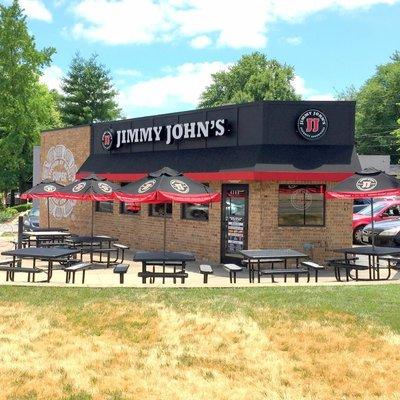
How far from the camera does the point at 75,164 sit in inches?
989

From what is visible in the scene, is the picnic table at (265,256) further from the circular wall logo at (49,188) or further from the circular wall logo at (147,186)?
the circular wall logo at (49,188)

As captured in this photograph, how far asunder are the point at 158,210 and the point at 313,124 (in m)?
6.66

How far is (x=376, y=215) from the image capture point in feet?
76.8

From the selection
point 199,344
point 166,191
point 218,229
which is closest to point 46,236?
point 218,229

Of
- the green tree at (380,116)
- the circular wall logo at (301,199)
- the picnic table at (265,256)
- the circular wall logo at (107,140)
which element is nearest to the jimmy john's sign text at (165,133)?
the circular wall logo at (107,140)

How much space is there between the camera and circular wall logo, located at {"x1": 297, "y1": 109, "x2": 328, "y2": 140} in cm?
A: 1652

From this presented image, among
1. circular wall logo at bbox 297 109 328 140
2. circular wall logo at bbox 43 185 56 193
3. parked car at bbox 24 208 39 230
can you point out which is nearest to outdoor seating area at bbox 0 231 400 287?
circular wall logo at bbox 43 185 56 193

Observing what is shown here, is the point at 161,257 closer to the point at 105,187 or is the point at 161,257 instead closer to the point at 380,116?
the point at 105,187

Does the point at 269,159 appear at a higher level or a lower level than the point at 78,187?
higher

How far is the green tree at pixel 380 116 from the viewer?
3177 inches

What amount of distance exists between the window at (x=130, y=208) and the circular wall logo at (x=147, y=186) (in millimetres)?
7268

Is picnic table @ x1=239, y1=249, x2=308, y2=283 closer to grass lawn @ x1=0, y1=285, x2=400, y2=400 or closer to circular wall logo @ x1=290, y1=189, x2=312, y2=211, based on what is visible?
grass lawn @ x1=0, y1=285, x2=400, y2=400

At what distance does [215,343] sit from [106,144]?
53.1ft

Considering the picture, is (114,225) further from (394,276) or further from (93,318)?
(93,318)
